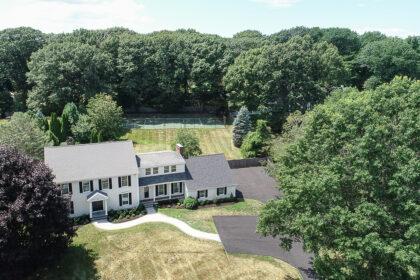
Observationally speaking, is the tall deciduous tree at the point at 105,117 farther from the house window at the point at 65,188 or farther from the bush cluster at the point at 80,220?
the bush cluster at the point at 80,220

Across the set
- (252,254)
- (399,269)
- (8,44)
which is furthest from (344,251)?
(8,44)

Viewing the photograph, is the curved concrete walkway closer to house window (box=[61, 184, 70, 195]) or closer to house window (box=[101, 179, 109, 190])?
house window (box=[101, 179, 109, 190])

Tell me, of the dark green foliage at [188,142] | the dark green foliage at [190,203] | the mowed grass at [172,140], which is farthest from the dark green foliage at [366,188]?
the mowed grass at [172,140]

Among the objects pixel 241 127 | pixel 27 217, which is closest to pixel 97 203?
pixel 27 217

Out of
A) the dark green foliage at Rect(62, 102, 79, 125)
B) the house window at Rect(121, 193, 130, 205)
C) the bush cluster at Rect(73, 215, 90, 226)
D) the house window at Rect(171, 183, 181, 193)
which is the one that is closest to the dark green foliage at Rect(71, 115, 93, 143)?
the dark green foliage at Rect(62, 102, 79, 125)

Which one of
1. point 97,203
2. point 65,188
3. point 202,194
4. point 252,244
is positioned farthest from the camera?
point 202,194

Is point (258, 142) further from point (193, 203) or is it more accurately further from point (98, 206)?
point (98, 206)

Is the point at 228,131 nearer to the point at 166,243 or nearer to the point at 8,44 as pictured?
the point at 166,243
